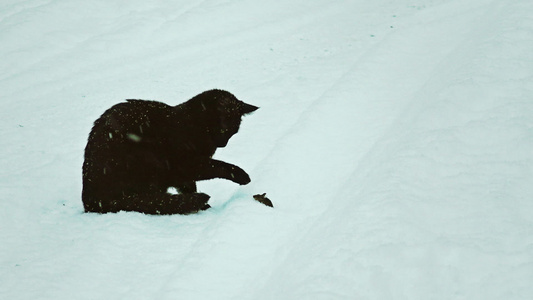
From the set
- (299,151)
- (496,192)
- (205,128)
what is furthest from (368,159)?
(205,128)

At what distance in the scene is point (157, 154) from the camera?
83.0 inches

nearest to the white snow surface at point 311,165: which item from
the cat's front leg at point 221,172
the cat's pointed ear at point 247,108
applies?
the cat's front leg at point 221,172

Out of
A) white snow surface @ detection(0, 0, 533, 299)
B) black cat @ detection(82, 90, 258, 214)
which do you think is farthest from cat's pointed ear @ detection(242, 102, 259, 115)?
white snow surface @ detection(0, 0, 533, 299)

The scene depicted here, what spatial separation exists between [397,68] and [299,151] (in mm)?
1424

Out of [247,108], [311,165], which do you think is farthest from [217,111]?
[311,165]

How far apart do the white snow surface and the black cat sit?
0.10m

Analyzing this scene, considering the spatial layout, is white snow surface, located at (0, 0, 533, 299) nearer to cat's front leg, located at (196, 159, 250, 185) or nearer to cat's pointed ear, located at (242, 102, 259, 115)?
cat's front leg, located at (196, 159, 250, 185)

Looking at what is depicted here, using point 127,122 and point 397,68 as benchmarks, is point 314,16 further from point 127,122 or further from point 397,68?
point 127,122

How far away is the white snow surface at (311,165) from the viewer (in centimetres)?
130

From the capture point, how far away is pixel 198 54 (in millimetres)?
4328

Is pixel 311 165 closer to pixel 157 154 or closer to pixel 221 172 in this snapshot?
pixel 221 172

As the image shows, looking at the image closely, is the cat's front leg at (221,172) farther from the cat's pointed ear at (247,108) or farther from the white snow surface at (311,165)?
the cat's pointed ear at (247,108)

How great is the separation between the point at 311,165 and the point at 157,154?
83 centimetres

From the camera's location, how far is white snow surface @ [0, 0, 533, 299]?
130 centimetres
